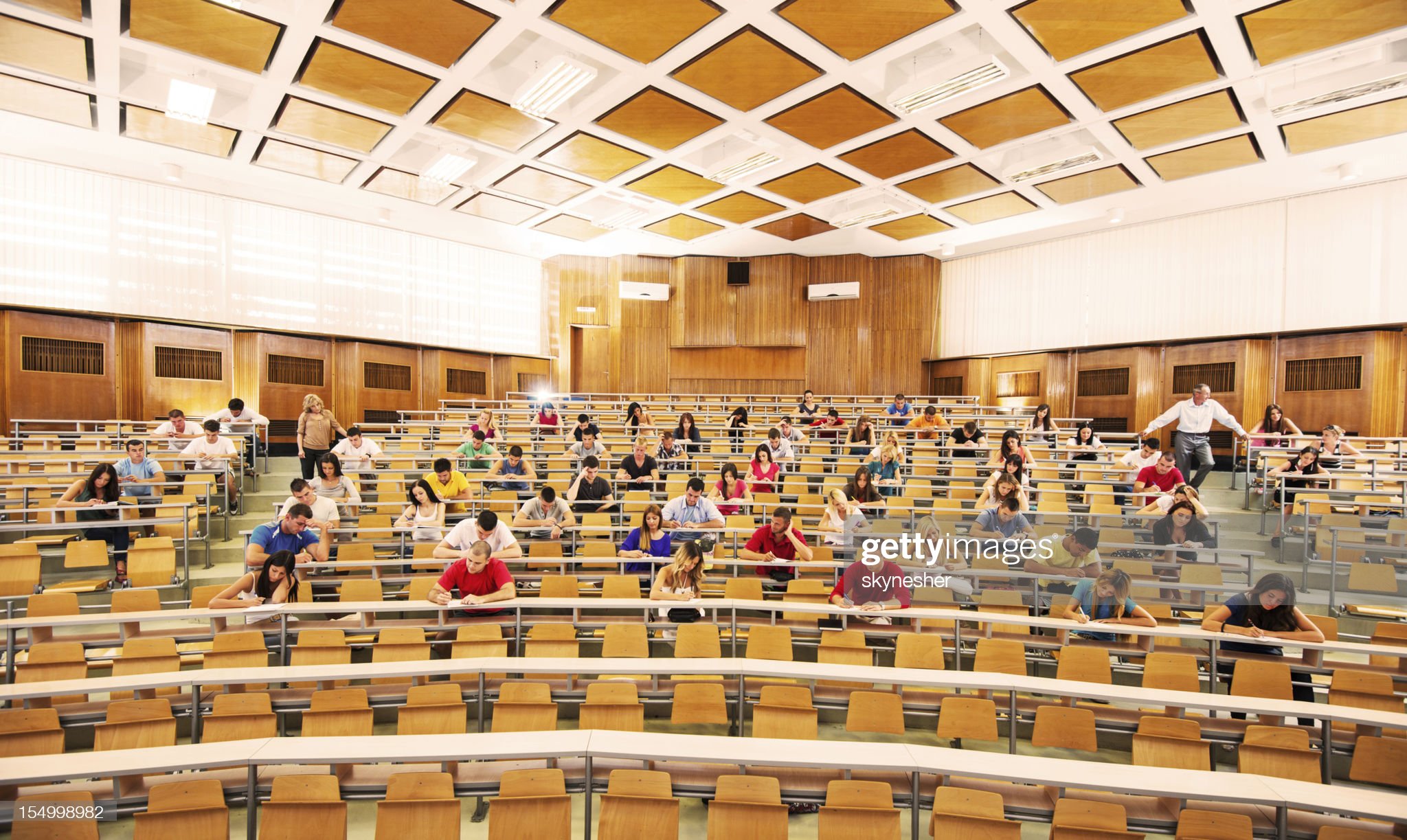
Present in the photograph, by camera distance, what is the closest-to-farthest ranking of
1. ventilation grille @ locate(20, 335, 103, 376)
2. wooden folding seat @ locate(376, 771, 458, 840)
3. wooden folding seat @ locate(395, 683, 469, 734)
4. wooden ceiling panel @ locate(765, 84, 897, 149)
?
1. wooden folding seat @ locate(376, 771, 458, 840)
2. wooden folding seat @ locate(395, 683, 469, 734)
3. wooden ceiling panel @ locate(765, 84, 897, 149)
4. ventilation grille @ locate(20, 335, 103, 376)

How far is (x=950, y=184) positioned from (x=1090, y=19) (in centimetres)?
382

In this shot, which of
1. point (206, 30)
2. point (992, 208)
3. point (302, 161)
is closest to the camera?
point (206, 30)

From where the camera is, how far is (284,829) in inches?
96.8

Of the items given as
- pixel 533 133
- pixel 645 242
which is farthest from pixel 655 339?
pixel 533 133

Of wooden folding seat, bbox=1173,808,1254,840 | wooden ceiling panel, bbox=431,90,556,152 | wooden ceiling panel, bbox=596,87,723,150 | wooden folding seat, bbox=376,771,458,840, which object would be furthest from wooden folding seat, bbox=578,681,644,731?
wooden ceiling panel, bbox=431,90,556,152

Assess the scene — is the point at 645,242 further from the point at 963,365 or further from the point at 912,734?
the point at 912,734

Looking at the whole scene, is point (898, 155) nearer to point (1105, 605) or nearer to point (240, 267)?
point (1105, 605)

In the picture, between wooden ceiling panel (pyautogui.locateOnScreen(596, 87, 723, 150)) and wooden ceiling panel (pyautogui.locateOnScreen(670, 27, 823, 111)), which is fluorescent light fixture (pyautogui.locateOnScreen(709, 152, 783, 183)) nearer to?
wooden ceiling panel (pyautogui.locateOnScreen(596, 87, 723, 150))

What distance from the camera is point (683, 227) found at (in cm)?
1152

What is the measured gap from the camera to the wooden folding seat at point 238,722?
3021 millimetres

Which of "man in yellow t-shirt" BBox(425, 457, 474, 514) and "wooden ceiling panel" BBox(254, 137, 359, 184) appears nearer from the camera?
"man in yellow t-shirt" BBox(425, 457, 474, 514)

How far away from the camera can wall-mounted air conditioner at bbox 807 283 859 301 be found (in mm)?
13289

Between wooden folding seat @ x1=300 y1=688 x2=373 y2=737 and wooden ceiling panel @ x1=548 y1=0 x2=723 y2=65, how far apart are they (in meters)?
5.44

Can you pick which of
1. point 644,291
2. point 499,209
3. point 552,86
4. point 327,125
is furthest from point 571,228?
point 552,86
